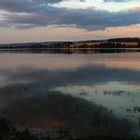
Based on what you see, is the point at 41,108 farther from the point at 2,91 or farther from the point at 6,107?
the point at 2,91

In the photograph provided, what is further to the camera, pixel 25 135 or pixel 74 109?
pixel 74 109

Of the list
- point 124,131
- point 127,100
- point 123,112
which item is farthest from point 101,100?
point 124,131

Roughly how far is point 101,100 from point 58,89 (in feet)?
21.6

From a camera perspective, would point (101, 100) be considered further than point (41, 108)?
Yes

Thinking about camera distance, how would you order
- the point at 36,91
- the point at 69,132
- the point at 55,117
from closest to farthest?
1. the point at 69,132
2. the point at 55,117
3. the point at 36,91

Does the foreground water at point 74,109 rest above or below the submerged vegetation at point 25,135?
below

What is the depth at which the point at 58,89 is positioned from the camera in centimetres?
2884

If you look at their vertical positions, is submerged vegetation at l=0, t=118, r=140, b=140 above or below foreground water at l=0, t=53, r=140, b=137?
above

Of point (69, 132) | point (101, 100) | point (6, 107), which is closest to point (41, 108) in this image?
point (6, 107)

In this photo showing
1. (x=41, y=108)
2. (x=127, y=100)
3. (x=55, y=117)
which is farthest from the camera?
A: (x=127, y=100)

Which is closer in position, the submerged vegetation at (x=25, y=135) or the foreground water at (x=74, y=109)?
the submerged vegetation at (x=25, y=135)

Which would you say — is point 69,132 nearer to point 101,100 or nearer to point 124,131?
point 124,131

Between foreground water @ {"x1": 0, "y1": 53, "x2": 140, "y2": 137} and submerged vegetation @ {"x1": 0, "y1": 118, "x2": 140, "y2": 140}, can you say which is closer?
submerged vegetation @ {"x1": 0, "y1": 118, "x2": 140, "y2": 140}

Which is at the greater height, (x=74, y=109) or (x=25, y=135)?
(x=25, y=135)
